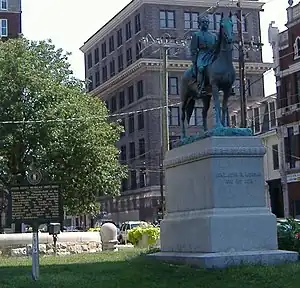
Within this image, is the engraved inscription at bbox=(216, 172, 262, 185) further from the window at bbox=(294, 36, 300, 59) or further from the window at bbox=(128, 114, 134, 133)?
the window at bbox=(128, 114, 134, 133)

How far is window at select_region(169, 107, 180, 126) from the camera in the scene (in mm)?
Result: 77750

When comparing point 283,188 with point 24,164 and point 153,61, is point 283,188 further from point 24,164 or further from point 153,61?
point 153,61

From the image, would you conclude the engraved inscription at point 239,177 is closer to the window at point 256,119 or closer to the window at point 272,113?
the window at point 272,113

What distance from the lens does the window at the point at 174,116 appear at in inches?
3061

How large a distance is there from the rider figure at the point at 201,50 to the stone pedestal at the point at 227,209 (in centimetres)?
167

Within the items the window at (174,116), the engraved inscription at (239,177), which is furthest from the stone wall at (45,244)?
the window at (174,116)

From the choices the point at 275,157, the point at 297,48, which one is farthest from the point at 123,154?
the point at 297,48

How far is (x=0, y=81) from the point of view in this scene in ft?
128

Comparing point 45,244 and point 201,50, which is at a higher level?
point 201,50

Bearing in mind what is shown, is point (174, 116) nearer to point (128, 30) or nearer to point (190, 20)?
point (190, 20)

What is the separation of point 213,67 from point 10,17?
205ft

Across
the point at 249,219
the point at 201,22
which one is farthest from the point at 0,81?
the point at 249,219

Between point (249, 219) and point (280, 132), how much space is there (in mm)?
39763

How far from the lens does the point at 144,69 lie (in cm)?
7919
